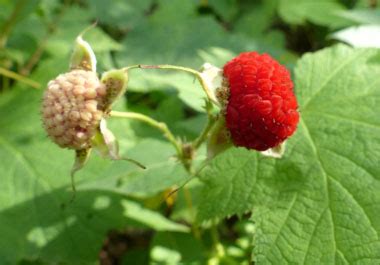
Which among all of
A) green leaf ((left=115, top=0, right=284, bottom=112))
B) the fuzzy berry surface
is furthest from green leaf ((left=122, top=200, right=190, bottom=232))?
the fuzzy berry surface

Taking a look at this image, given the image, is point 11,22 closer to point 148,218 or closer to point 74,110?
point 148,218

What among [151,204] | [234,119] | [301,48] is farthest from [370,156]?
[301,48]

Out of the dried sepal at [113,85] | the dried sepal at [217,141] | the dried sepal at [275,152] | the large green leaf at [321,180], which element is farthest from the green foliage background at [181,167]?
the dried sepal at [113,85]

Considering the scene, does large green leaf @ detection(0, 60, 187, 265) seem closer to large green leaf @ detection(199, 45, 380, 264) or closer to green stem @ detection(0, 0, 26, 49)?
large green leaf @ detection(199, 45, 380, 264)

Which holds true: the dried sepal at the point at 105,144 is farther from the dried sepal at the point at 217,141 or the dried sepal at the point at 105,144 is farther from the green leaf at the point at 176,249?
the green leaf at the point at 176,249

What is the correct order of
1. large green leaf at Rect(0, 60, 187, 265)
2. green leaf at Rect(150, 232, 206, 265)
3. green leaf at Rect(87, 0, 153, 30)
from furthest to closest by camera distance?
green leaf at Rect(87, 0, 153, 30), green leaf at Rect(150, 232, 206, 265), large green leaf at Rect(0, 60, 187, 265)

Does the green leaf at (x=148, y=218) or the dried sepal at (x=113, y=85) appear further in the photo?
the green leaf at (x=148, y=218)

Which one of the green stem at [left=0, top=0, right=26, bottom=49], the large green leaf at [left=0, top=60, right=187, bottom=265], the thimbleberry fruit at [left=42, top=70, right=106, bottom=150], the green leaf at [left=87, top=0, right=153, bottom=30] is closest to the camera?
the thimbleberry fruit at [left=42, top=70, right=106, bottom=150]

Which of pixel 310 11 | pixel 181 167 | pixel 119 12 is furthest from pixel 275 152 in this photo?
pixel 119 12

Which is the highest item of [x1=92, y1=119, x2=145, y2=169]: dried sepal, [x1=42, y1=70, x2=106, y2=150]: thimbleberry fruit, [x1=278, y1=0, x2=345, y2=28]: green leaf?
[x1=42, y1=70, x2=106, y2=150]: thimbleberry fruit
